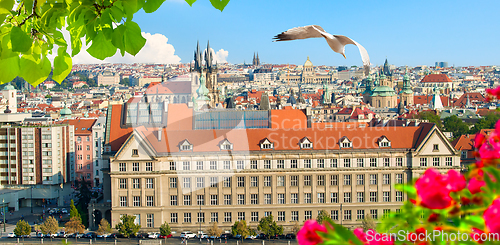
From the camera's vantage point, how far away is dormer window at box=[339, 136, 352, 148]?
31.0 metres

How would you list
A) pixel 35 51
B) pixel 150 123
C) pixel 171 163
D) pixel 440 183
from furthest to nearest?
pixel 150 123, pixel 171 163, pixel 35 51, pixel 440 183

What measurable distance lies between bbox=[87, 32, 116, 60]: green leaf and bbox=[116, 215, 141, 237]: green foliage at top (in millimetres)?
28283

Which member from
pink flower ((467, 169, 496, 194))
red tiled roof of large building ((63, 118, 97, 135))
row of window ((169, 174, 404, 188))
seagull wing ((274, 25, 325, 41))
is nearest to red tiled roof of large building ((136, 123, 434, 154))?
row of window ((169, 174, 404, 188))

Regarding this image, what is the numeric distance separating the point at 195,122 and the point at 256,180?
808cm

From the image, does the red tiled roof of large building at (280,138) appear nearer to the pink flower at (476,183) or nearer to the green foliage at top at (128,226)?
the green foliage at top at (128,226)

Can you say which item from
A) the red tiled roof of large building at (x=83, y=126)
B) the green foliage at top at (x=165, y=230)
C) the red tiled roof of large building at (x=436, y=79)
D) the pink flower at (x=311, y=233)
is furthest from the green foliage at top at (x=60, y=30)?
the red tiled roof of large building at (x=436, y=79)

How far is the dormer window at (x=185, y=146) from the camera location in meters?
30.7

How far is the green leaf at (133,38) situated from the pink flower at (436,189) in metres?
1.60

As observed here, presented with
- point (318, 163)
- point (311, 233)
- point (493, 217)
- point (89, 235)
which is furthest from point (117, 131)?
point (493, 217)

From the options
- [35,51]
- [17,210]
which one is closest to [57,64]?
[35,51]

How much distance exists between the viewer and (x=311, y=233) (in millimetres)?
1757

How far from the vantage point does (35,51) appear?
2852 millimetres

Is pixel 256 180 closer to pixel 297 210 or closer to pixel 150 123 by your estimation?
pixel 297 210

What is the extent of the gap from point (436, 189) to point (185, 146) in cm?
2954
